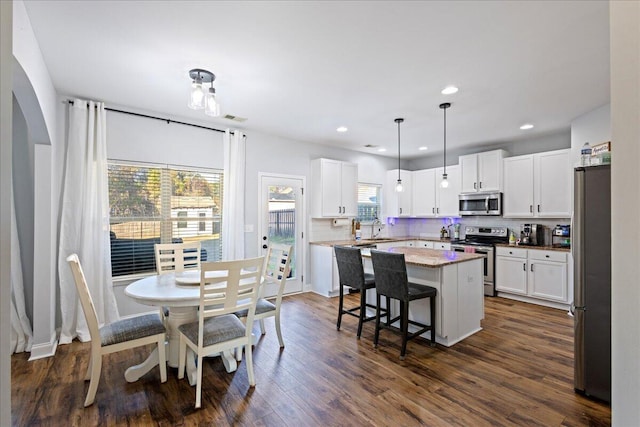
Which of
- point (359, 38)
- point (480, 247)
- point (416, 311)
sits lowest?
point (416, 311)

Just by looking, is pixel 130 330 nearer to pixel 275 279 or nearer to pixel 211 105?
pixel 275 279

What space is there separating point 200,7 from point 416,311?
3412mm

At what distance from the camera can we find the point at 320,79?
118 inches

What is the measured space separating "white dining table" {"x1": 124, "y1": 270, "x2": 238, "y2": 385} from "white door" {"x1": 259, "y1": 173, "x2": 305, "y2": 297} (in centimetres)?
210

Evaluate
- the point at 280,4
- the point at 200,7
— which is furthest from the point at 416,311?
the point at 200,7

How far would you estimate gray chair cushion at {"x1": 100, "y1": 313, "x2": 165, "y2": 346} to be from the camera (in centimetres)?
233

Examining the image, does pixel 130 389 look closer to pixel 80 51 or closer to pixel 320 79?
pixel 80 51

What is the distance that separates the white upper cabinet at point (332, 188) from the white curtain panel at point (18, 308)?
3.80 meters

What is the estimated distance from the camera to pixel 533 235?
510cm

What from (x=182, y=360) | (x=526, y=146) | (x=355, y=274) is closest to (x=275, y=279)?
(x=355, y=274)

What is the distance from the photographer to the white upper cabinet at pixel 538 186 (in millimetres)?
4628

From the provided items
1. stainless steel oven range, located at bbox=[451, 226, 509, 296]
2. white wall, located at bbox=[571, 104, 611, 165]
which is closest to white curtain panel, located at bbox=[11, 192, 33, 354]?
stainless steel oven range, located at bbox=[451, 226, 509, 296]

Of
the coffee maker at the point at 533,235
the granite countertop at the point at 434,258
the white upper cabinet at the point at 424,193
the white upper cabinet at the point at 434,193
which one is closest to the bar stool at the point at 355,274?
the granite countertop at the point at 434,258

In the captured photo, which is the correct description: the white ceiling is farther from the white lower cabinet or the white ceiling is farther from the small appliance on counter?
the white lower cabinet
